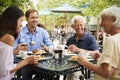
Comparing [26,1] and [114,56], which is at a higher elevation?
[26,1]

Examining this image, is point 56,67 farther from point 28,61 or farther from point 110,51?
point 110,51

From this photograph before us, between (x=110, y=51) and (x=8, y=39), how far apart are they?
1.04 m

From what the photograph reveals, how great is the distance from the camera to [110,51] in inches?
96.3

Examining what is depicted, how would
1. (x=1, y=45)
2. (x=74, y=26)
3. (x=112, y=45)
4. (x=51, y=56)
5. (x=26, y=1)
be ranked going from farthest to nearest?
(x=26, y=1) → (x=74, y=26) → (x=51, y=56) → (x=1, y=45) → (x=112, y=45)

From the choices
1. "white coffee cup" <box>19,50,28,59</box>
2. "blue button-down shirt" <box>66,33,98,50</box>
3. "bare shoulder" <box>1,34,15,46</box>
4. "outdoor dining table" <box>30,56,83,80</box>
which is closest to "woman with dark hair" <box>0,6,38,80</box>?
"bare shoulder" <box>1,34,15,46</box>

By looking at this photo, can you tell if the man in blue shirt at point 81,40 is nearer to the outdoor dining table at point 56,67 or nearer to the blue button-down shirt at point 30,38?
the blue button-down shirt at point 30,38

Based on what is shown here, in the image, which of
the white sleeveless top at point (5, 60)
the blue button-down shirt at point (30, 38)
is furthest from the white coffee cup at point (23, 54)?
the white sleeveless top at point (5, 60)

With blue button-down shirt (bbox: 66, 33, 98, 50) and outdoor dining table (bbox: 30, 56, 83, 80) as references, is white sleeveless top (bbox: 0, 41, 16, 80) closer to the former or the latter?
outdoor dining table (bbox: 30, 56, 83, 80)

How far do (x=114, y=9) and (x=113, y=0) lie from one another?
6.06 m

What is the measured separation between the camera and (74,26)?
4488 mm

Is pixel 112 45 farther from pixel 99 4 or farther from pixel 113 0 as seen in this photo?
pixel 99 4

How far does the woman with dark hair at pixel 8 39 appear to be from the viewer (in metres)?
2.77

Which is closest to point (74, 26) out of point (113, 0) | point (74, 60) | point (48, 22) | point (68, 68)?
point (74, 60)

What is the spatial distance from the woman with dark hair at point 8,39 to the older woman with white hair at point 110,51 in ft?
2.58
